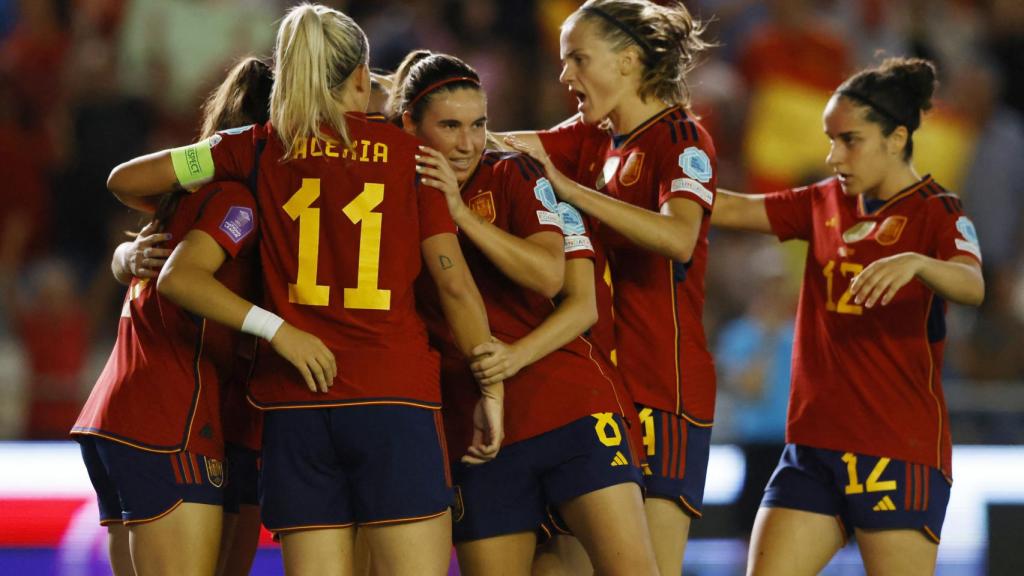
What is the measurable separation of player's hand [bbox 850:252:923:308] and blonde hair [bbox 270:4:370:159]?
164cm

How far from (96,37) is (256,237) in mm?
6230

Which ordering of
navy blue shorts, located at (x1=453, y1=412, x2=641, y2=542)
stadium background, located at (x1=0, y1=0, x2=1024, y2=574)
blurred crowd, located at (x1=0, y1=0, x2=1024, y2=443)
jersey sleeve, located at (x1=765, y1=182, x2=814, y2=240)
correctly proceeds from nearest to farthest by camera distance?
navy blue shorts, located at (x1=453, y1=412, x2=641, y2=542) → jersey sleeve, located at (x1=765, y1=182, x2=814, y2=240) → stadium background, located at (x1=0, y1=0, x2=1024, y2=574) → blurred crowd, located at (x1=0, y1=0, x2=1024, y2=443)

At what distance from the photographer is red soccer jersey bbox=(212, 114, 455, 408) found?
366cm

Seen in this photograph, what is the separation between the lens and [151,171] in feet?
12.9

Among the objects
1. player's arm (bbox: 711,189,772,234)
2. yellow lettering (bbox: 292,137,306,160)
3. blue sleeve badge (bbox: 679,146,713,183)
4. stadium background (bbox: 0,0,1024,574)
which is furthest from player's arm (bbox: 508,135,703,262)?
A: stadium background (bbox: 0,0,1024,574)

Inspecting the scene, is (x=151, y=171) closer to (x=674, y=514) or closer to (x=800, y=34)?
(x=674, y=514)

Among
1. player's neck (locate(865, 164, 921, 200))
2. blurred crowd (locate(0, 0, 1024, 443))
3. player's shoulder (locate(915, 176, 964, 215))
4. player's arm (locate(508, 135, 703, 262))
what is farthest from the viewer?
blurred crowd (locate(0, 0, 1024, 443))

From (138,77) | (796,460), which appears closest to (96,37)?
(138,77)

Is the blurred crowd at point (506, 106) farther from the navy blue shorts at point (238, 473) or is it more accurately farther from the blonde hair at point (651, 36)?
the navy blue shorts at point (238, 473)

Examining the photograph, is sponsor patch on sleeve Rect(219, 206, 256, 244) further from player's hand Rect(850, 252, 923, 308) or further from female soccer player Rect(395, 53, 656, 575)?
player's hand Rect(850, 252, 923, 308)

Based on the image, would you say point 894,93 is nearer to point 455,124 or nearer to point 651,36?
point 651,36

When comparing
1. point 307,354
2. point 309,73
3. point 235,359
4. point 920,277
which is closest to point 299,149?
point 309,73

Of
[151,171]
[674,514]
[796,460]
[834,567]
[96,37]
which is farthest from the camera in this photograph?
[96,37]

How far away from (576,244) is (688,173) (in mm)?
516
